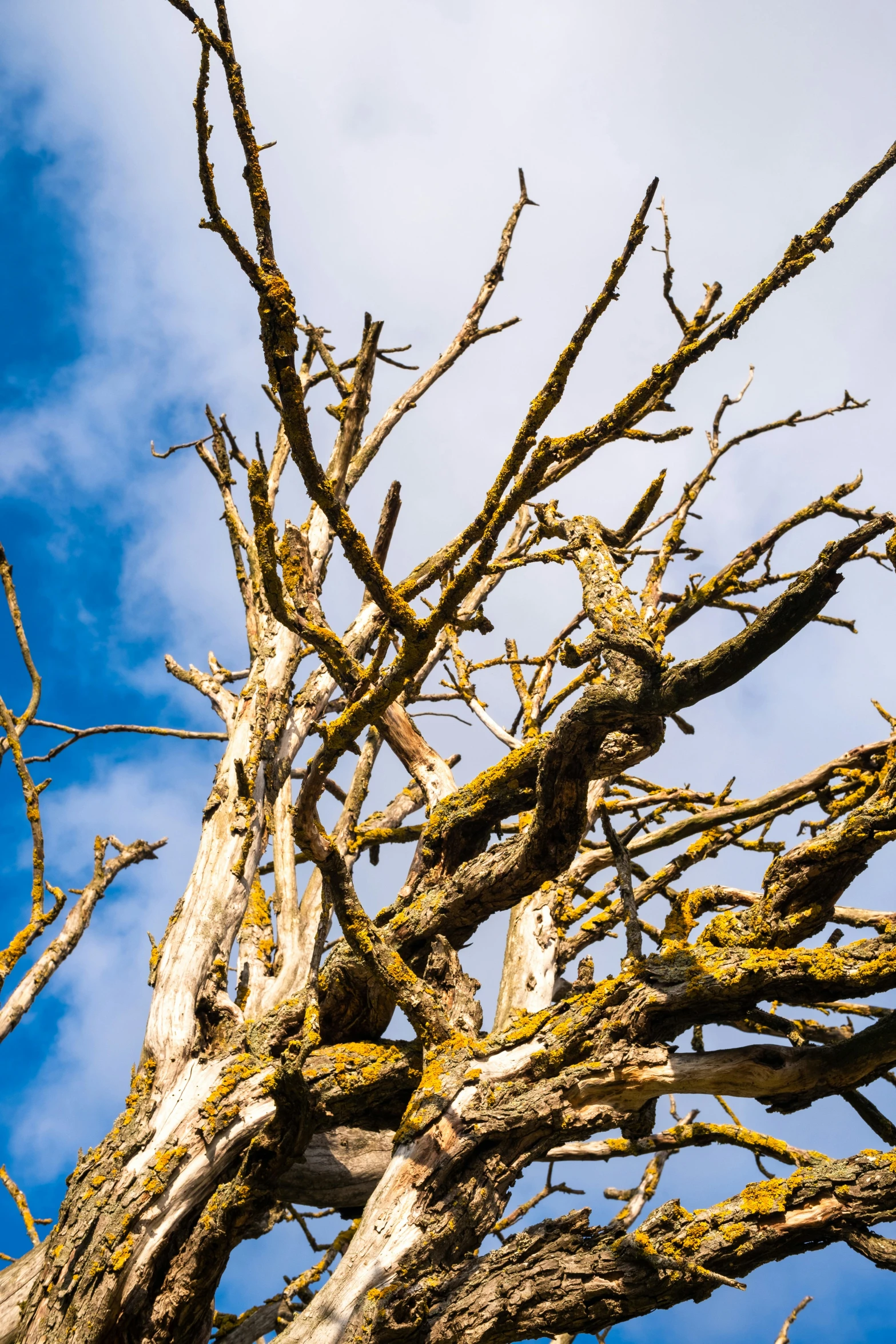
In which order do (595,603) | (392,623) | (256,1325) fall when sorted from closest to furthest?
(392,623) < (595,603) < (256,1325)

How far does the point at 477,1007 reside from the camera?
4711 mm

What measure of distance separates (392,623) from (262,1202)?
301 cm

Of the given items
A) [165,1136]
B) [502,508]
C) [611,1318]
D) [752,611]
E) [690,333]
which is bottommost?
[611,1318]

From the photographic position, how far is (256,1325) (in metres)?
5.20

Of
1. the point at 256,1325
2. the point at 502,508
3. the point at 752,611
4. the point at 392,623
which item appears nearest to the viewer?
the point at 502,508

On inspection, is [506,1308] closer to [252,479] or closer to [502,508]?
[502,508]

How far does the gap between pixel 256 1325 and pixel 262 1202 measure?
1552 mm

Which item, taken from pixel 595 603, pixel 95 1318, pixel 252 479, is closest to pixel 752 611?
pixel 595 603

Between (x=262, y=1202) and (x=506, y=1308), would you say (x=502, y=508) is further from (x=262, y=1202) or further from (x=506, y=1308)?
(x=262, y=1202)

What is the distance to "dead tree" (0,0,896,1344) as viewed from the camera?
10.7 feet

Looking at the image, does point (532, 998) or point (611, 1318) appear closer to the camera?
point (611, 1318)

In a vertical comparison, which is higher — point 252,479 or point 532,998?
point 252,479

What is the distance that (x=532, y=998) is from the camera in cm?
541

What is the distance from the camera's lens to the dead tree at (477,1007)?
Answer: 129 inches
